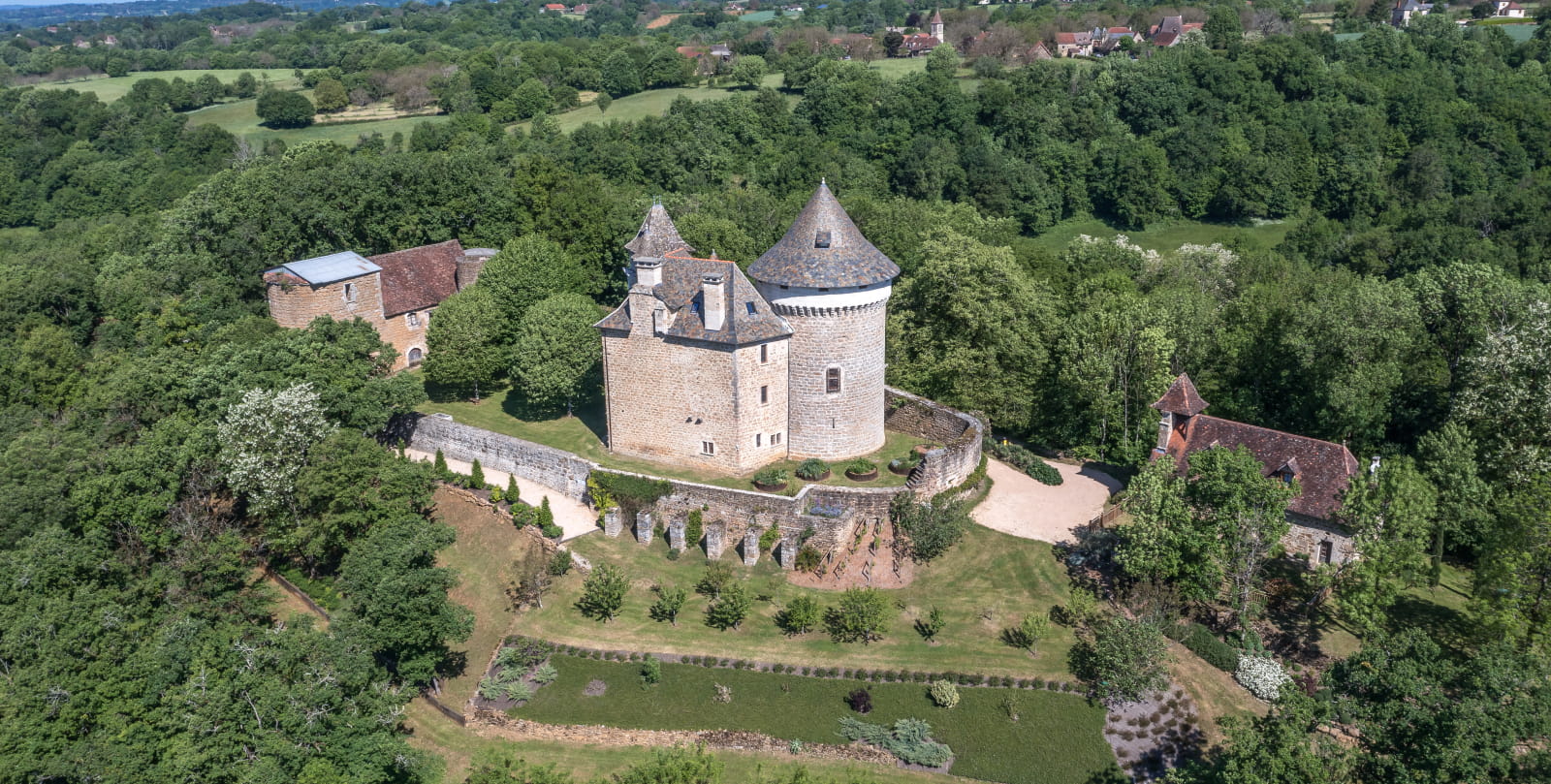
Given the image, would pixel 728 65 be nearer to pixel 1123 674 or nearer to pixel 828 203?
pixel 828 203

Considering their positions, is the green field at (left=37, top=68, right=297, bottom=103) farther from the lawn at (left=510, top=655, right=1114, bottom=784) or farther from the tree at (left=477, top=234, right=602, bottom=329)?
the lawn at (left=510, top=655, right=1114, bottom=784)

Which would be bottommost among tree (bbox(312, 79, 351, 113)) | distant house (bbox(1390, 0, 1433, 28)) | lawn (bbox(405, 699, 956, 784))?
lawn (bbox(405, 699, 956, 784))

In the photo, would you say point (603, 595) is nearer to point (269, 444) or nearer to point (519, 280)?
point (269, 444)

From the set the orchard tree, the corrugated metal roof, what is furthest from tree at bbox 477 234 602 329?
the corrugated metal roof

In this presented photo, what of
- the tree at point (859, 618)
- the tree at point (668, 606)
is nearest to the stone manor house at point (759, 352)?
the tree at point (668, 606)

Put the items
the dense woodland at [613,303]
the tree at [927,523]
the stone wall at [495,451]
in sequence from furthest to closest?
the stone wall at [495,451] < the tree at [927,523] < the dense woodland at [613,303]

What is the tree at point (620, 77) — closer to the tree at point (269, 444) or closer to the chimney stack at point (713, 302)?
the chimney stack at point (713, 302)
